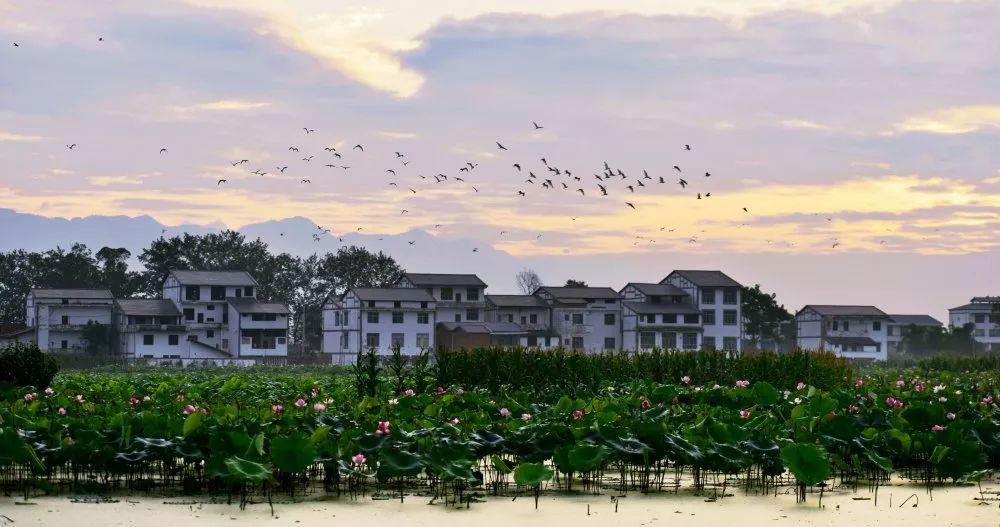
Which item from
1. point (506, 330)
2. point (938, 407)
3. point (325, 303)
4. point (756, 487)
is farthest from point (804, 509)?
point (325, 303)

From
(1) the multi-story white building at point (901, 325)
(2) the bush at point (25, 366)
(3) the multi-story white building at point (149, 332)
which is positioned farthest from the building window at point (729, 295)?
(2) the bush at point (25, 366)

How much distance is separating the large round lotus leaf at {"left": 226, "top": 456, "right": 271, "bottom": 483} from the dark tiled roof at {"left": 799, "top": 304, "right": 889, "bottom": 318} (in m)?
92.0

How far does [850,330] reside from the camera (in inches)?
3873

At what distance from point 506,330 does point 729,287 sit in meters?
18.7

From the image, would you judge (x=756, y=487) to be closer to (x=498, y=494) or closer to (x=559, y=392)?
(x=498, y=494)

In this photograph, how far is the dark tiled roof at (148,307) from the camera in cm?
A: 8069

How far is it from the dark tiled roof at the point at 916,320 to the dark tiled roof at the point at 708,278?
25399 mm

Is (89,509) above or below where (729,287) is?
below

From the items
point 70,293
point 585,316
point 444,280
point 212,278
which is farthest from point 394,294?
point 70,293

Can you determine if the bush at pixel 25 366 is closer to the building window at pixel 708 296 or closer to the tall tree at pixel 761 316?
the building window at pixel 708 296

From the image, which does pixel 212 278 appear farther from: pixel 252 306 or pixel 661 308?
pixel 661 308

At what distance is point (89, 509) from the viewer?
32.6ft

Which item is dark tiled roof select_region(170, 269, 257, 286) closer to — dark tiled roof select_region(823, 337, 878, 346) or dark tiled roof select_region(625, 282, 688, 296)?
dark tiled roof select_region(625, 282, 688, 296)

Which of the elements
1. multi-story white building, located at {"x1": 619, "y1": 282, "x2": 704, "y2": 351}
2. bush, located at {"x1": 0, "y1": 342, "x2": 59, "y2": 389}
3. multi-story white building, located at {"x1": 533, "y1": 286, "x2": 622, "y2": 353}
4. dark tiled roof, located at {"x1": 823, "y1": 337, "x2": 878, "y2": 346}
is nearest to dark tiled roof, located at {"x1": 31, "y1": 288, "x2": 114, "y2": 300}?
multi-story white building, located at {"x1": 533, "y1": 286, "x2": 622, "y2": 353}
